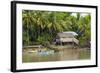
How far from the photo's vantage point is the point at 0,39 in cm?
174

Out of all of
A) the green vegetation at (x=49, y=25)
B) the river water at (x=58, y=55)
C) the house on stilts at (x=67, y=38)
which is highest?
the green vegetation at (x=49, y=25)

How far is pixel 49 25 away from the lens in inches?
74.3

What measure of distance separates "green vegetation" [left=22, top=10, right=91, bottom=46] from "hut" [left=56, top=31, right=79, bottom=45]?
0.11 feet

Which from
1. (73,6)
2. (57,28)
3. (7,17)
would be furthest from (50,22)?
(7,17)

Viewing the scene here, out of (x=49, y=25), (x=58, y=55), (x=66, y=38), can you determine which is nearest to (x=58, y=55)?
(x=58, y=55)

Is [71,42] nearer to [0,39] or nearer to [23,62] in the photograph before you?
[23,62]

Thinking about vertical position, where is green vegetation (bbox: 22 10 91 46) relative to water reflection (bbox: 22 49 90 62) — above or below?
above

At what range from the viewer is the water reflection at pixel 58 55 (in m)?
1.82

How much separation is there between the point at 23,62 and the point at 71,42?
481mm

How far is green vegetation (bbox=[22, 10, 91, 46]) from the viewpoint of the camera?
182 centimetres

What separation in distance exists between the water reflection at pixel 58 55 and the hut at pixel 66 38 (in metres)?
0.07

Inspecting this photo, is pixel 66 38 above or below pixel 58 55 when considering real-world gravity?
above

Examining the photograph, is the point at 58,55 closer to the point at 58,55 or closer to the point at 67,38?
the point at 58,55

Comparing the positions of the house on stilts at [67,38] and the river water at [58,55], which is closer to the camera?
the river water at [58,55]
